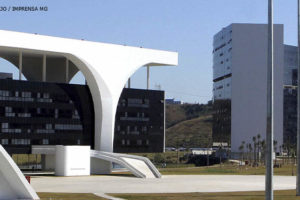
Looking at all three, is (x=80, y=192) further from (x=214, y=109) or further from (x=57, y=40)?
(x=214, y=109)

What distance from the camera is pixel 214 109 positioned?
582 feet

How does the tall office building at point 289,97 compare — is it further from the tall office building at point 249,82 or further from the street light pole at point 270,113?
the street light pole at point 270,113

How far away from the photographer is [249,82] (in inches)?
6526

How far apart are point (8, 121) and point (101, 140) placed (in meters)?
14.4

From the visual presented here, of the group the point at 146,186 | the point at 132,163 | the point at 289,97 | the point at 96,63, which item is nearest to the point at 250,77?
the point at 289,97

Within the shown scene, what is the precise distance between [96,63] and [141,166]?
1585 cm

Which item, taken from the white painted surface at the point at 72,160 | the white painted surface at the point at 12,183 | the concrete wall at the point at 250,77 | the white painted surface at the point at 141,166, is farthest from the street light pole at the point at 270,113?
the concrete wall at the point at 250,77

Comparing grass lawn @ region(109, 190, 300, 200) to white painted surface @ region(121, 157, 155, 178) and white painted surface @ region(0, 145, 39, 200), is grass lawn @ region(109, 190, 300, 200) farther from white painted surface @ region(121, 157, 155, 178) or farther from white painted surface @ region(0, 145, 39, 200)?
white painted surface @ region(121, 157, 155, 178)

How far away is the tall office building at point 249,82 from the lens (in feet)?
538

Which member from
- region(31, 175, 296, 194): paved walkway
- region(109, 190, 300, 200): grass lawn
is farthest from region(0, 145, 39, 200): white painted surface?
region(31, 175, 296, 194): paved walkway

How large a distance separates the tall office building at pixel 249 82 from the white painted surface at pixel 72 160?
86226 mm

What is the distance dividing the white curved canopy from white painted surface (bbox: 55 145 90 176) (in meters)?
8.04

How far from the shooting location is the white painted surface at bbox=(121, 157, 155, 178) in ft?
261

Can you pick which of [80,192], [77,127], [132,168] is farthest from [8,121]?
[80,192]
